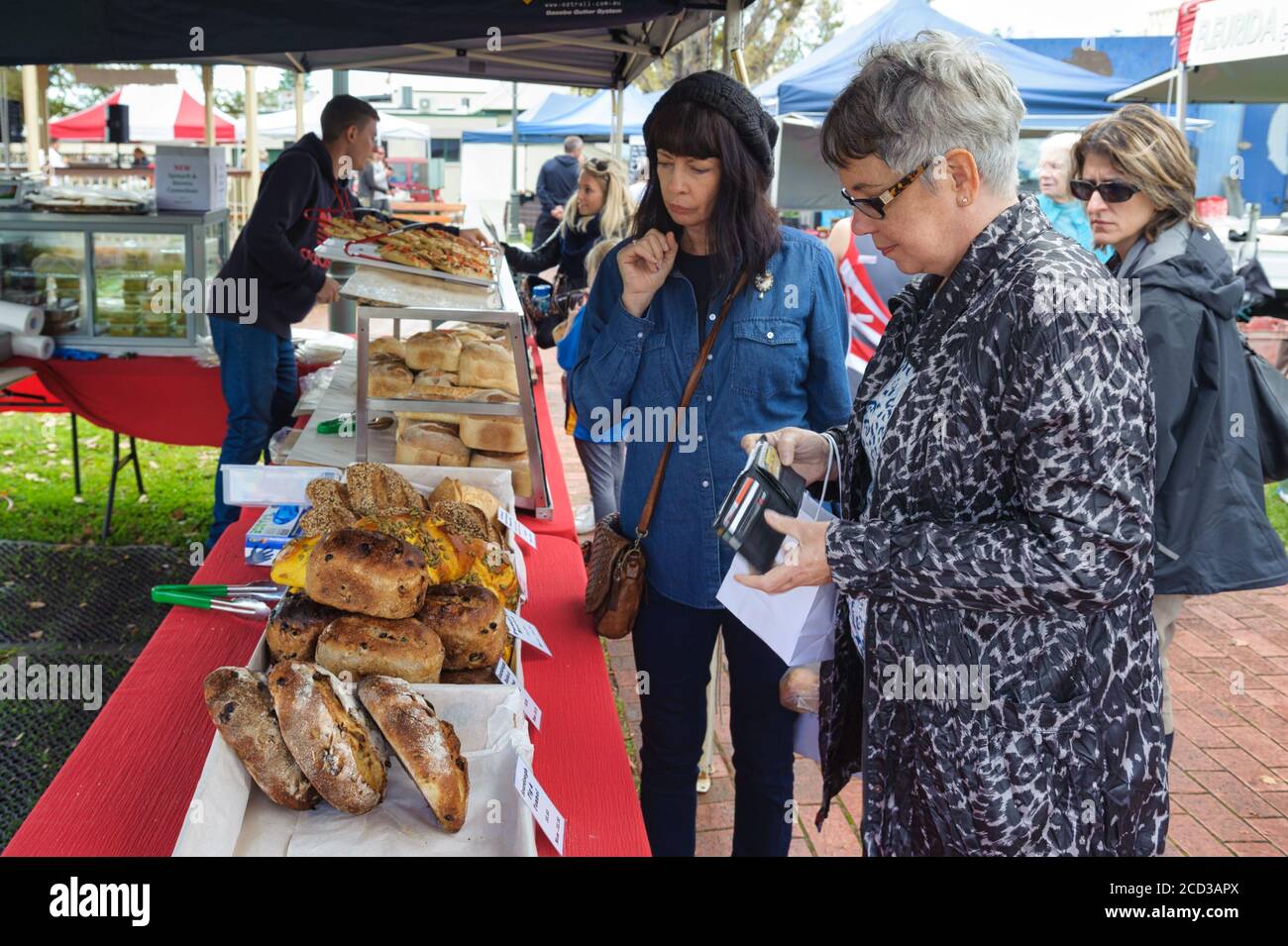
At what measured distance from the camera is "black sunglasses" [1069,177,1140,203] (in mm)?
3090

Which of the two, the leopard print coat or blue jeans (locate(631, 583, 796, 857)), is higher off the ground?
the leopard print coat

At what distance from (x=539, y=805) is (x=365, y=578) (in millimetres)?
475

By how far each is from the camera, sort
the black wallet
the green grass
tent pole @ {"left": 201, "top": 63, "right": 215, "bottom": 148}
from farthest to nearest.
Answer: tent pole @ {"left": 201, "top": 63, "right": 215, "bottom": 148} < the green grass < the black wallet

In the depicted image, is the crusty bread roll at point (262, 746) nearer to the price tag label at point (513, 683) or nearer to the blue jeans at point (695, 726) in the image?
the price tag label at point (513, 683)

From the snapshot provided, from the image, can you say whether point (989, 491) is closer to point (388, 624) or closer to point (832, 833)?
point (388, 624)

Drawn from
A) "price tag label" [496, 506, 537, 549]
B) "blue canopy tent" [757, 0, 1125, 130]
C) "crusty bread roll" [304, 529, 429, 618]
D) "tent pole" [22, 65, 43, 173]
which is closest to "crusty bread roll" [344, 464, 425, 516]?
"price tag label" [496, 506, 537, 549]

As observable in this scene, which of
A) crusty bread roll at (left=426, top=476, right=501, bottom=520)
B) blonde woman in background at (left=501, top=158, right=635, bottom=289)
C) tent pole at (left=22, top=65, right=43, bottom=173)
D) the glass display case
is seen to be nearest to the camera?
crusty bread roll at (left=426, top=476, right=501, bottom=520)

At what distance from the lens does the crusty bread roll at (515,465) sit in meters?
3.22

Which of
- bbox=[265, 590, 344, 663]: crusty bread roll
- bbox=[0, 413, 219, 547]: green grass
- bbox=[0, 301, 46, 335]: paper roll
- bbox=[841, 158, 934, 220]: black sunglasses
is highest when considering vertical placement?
bbox=[841, 158, 934, 220]: black sunglasses

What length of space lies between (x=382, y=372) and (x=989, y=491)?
230 cm

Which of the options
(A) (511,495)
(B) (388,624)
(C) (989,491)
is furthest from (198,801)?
(A) (511,495)

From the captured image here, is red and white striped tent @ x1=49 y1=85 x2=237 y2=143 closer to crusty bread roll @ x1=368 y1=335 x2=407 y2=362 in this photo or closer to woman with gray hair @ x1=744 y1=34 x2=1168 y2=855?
crusty bread roll @ x1=368 y1=335 x2=407 y2=362

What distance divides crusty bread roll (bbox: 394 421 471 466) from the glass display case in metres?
3.03

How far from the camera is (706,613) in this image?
251 cm
